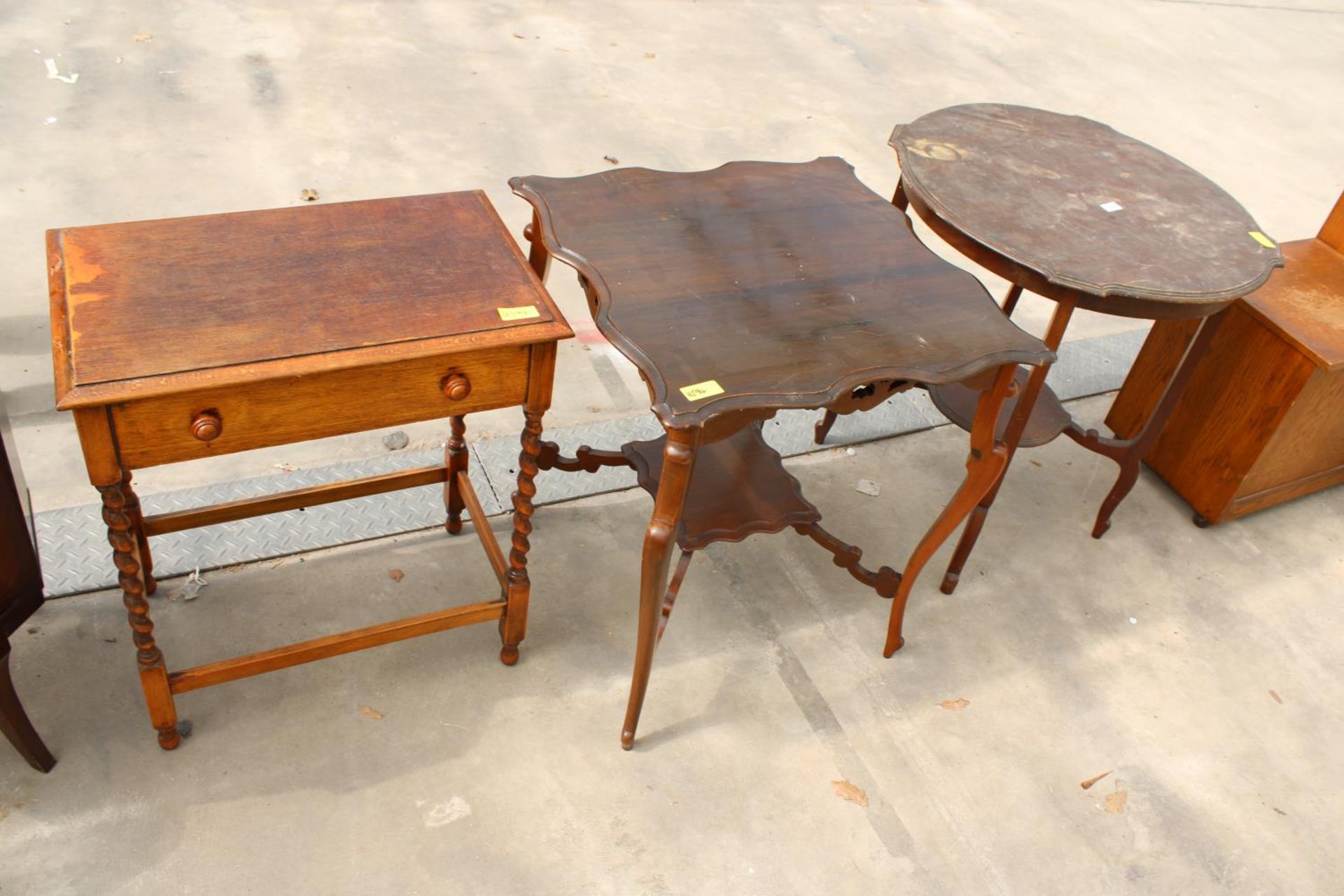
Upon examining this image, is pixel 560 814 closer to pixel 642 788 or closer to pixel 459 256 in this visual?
pixel 642 788

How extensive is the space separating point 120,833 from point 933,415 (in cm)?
267

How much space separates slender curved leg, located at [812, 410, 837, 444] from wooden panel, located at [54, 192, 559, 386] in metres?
1.44

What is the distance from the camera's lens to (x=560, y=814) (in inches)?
91.2

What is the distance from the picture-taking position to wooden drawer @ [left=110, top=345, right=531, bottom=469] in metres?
1.80

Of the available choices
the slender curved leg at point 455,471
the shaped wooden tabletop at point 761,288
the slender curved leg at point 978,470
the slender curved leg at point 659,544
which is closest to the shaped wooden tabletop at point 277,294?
the shaped wooden tabletop at point 761,288

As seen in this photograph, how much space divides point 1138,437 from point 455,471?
1.96m

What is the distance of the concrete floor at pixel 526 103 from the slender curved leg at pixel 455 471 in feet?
1.27

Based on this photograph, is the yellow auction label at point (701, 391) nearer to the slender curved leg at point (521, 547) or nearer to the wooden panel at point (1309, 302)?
the slender curved leg at point (521, 547)

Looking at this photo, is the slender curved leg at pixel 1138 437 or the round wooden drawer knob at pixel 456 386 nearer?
the round wooden drawer knob at pixel 456 386

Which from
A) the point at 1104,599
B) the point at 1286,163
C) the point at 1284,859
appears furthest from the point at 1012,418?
the point at 1286,163

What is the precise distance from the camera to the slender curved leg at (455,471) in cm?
273

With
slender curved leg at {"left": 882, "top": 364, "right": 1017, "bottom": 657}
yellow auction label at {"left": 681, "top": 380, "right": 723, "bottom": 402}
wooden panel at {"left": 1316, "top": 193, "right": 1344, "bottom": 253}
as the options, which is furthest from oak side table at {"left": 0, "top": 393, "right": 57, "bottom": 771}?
wooden panel at {"left": 1316, "top": 193, "right": 1344, "bottom": 253}

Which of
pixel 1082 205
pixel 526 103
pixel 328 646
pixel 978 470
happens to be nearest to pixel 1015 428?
pixel 978 470

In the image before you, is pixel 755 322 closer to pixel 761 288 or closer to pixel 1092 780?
pixel 761 288
